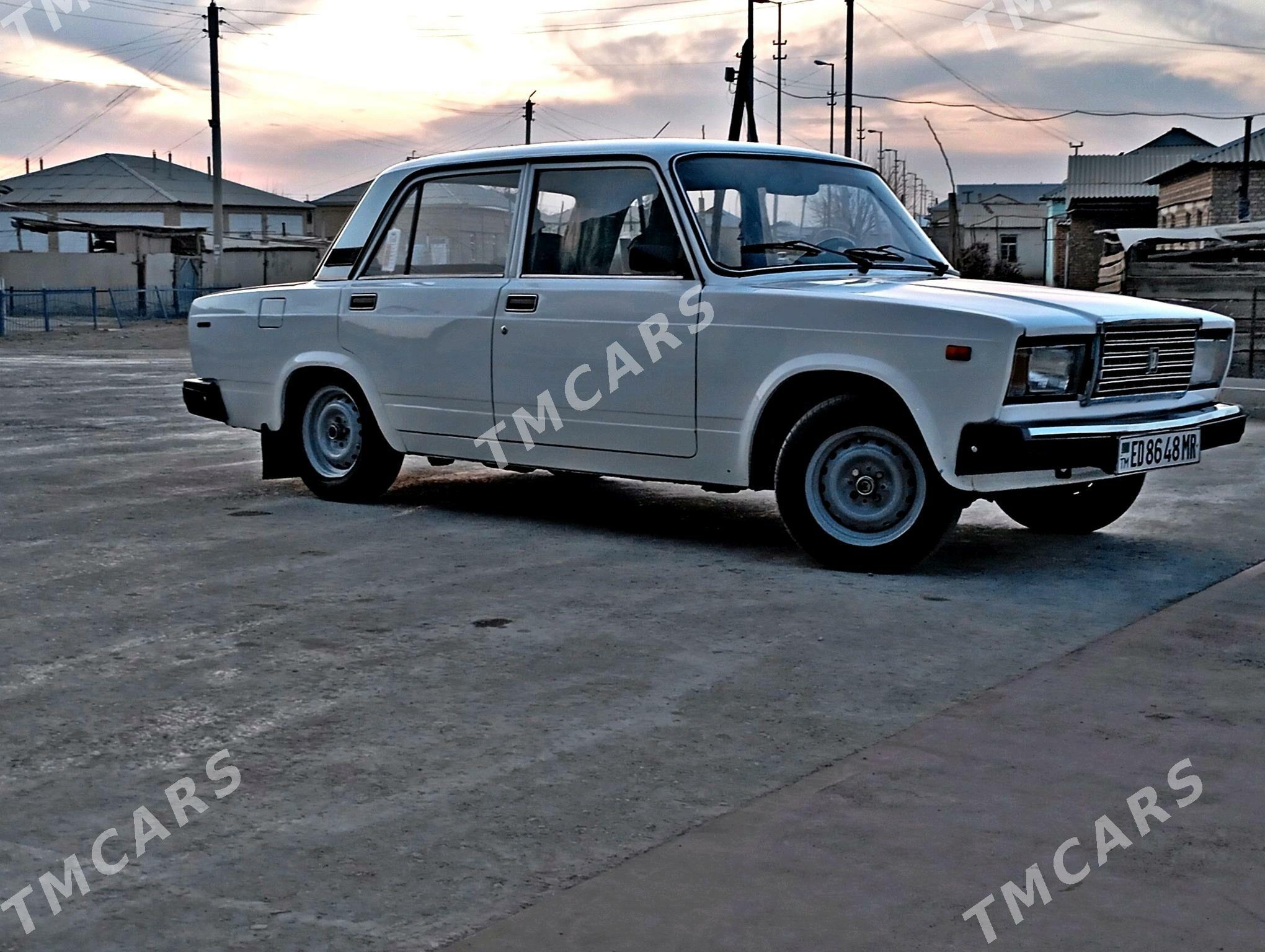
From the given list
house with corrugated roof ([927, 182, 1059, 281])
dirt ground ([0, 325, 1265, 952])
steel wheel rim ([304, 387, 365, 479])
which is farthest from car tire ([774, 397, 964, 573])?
house with corrugated roof ([927, 182, 1059, 281])

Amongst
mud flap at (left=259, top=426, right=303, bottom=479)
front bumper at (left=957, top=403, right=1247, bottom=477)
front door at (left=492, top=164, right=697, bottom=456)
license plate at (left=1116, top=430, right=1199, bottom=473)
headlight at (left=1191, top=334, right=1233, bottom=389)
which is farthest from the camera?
mud flap at (left=259, top=426, right=303, bottom=479)

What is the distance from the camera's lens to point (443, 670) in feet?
16.2

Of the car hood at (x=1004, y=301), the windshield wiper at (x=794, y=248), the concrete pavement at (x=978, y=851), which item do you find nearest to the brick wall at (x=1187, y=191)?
the car hood at (x=1004, y=301)

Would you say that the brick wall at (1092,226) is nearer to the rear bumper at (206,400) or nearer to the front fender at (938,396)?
the rear bumper at (206,400)

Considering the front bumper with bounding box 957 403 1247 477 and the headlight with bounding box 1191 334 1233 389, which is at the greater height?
the headlight with bounding box 1191 334 1233 389

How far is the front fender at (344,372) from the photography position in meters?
8.32

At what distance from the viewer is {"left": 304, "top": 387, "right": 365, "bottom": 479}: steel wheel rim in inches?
339

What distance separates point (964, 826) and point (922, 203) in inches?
5343

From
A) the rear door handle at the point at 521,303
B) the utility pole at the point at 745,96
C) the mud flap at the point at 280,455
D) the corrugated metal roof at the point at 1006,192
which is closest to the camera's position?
the rear door handle at the point at 521,303

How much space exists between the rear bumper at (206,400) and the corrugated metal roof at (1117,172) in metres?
71.6

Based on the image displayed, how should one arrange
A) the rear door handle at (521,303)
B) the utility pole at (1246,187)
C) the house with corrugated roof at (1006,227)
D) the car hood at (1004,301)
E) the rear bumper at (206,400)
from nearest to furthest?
the car hood at (1004,301), the rear door handle at (521,303), the rear bumper at (206,400), the utility pole at (1246,187), the house with corrugated roof at (1006,227)

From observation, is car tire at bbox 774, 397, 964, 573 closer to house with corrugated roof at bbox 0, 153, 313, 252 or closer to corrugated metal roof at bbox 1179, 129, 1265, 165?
corrugated metal roof at bbox 1179, 129, 1265, 165

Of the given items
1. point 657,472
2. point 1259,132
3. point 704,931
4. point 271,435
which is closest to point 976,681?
point 704,931

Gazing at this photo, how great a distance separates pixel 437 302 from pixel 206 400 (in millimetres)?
2006
